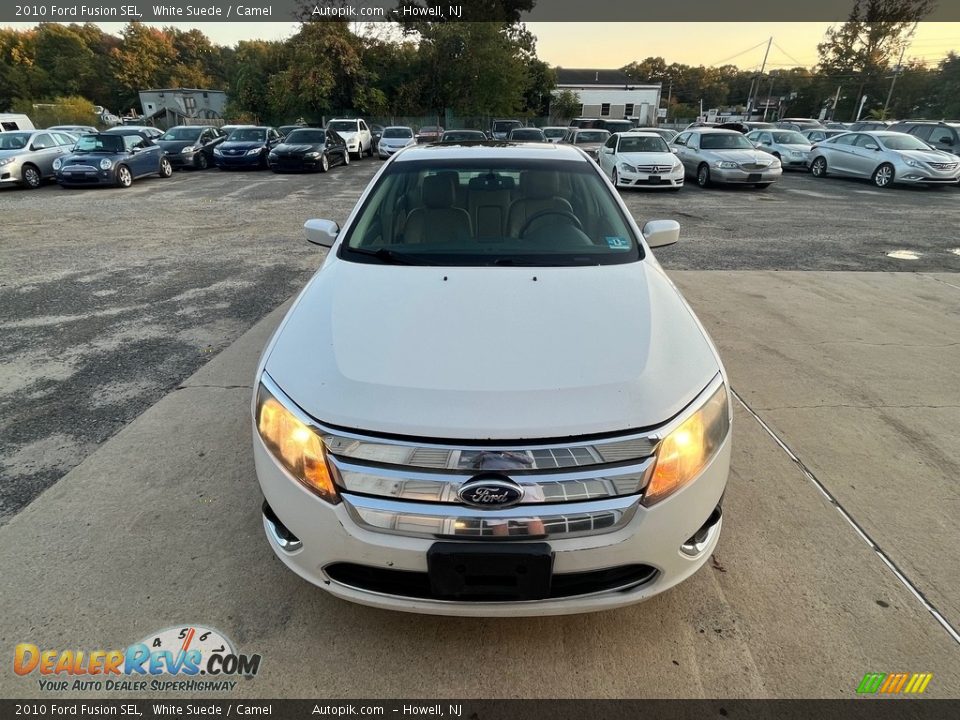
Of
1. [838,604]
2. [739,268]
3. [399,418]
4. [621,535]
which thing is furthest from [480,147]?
[739,268]

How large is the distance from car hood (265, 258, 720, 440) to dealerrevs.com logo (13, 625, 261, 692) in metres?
0.98

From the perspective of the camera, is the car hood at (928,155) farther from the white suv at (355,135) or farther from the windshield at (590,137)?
the white suv at (355,135)

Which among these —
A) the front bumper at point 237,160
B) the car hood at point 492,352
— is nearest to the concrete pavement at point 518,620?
the car hood at point 492,352

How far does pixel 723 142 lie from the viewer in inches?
595

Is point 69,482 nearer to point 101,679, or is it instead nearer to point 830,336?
point 101,679

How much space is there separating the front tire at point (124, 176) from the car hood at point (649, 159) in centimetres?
1352

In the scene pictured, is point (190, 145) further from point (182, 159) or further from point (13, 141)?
point (13, 141)

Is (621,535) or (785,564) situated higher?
(621,535)

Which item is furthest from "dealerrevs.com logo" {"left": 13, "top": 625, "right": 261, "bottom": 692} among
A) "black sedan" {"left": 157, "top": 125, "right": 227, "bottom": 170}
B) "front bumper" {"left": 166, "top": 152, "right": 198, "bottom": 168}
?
"front bumper" {"left": 166, "top": 152, "right": 198, "bottom": 168}

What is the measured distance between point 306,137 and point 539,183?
18.0 metres

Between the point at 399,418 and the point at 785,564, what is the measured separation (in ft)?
5.98

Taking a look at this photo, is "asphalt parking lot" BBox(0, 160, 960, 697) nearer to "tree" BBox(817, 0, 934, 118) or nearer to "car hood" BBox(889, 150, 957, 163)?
"car hood" BBox(889, 150, 957, 163)

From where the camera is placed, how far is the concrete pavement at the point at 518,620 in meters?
1.83

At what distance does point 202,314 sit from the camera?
206 inches
